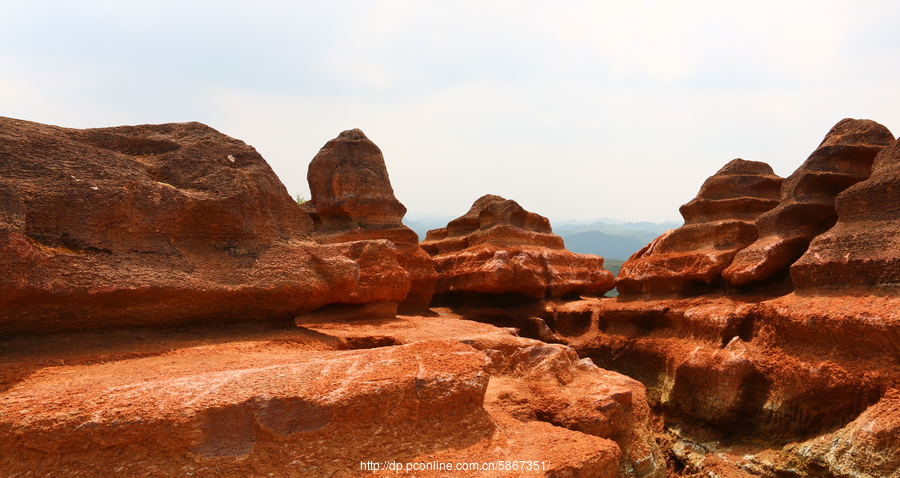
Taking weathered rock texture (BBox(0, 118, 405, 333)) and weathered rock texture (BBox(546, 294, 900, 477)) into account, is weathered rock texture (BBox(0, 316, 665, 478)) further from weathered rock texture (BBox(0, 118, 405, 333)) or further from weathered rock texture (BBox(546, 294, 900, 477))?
weathered rock texture (BBox(546, 294, 900, 477))

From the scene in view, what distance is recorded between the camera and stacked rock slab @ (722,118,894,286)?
826cm

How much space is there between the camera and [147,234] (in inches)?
204

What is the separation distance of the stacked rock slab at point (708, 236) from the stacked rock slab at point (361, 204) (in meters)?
3.94

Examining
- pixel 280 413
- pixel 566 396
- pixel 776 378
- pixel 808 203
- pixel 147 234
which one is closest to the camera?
pixel 280 413

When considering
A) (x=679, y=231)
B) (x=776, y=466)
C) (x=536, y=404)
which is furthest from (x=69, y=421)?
(x=679, y=231)

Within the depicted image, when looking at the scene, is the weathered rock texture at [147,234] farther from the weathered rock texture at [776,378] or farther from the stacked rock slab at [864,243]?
the stacked rock slab at [864,243]

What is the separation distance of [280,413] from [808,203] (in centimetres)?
806

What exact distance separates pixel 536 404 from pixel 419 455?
158cm

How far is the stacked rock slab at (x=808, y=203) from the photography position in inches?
325

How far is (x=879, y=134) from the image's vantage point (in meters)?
8.59

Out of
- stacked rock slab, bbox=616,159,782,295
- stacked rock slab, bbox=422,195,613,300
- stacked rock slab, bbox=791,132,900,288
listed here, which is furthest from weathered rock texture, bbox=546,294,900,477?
stacked rock slab, bbox=422,195,613,300

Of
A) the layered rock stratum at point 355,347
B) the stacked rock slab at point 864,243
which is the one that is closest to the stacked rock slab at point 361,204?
the layered rock stratum at point 355,347

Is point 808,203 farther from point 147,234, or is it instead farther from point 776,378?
point 147,234

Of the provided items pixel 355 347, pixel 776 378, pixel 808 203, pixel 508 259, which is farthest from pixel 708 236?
pixel 355 347
